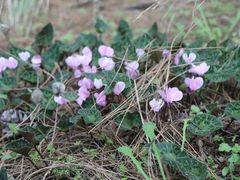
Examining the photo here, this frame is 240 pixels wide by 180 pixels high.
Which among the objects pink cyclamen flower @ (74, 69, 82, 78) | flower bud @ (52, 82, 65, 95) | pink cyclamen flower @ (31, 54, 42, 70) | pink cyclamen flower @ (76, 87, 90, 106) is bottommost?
pink cyclamen flower @ (31, 54, 42, 70)

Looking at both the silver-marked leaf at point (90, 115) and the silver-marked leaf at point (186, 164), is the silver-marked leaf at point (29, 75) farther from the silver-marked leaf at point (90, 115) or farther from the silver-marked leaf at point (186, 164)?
the silver-marked leaf at point (186, 164)

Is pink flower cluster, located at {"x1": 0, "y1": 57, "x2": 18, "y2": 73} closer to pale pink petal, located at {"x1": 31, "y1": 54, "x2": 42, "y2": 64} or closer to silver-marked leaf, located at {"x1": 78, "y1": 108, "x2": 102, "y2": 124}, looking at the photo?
pale pink petal, located at {"x1": 31, "y1": 54, "x2": 42, "y2": 64}

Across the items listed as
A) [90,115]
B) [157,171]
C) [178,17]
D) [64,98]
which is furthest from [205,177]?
[178,17]

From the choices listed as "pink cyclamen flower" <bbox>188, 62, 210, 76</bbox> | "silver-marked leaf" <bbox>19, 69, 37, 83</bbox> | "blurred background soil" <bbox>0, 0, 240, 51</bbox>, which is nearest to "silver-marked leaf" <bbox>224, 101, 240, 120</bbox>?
"pink cyclamen flower" <bbox>188, 62, 210, 76</bbox>

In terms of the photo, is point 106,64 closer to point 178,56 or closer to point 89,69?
point 89,69

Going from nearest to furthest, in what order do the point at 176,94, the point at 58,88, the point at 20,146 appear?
1. the point at 20,146
2. the point at 176,94
3. the point at 58,88

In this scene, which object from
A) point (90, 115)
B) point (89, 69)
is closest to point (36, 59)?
point (89, 69)
